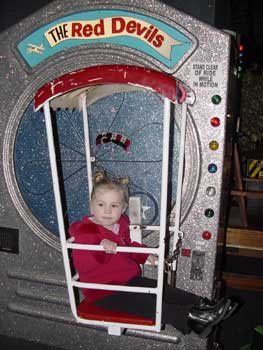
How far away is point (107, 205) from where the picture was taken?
2094mm

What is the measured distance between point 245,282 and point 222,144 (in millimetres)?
1922

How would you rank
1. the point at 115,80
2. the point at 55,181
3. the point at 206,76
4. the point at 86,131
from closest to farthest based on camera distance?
1. the point at 115,80
2. the point at 55,181
3. the point at 206,76
4. the point at 86,131

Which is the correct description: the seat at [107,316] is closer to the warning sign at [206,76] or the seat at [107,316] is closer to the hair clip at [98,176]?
the hair clip at [98,176]

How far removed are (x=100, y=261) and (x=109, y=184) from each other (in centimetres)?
36

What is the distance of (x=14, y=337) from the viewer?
261 centimetres

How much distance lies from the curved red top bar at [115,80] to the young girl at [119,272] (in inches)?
20.7

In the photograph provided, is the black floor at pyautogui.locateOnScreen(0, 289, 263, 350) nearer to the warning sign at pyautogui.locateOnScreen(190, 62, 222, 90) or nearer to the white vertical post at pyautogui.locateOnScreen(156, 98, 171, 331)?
the white vertical post at pyautogui.locateOnScreen(156, 98, 171, 331)

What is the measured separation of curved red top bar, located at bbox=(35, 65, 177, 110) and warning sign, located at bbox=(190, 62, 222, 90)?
381 mm

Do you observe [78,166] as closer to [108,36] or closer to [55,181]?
[55,181]

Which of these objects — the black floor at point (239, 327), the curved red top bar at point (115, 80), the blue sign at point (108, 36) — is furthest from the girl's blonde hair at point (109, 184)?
the black floor at point (239, 327)

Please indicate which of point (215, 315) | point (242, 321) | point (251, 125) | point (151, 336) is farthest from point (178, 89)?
point (251, 125)

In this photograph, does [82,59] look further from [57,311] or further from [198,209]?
[57,311]

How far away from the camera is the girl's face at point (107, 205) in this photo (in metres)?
2.08

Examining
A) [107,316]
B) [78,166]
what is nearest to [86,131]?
[78,166]
